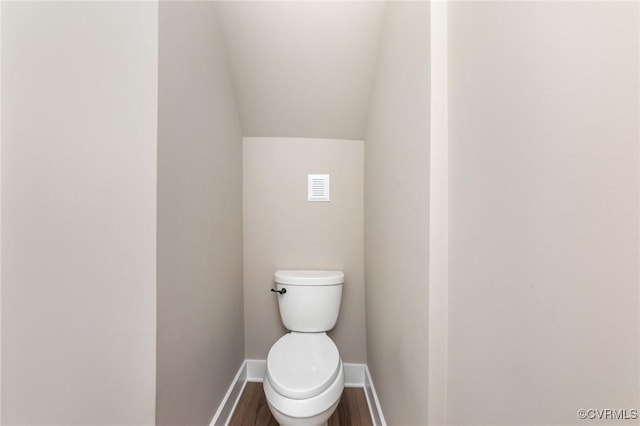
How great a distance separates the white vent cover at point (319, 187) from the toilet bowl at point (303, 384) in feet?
2.76

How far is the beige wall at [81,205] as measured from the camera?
0.73 metres

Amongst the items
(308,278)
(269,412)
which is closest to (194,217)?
(308,278)

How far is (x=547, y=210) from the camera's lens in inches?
17.3

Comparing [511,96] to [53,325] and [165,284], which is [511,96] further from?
[53,325]

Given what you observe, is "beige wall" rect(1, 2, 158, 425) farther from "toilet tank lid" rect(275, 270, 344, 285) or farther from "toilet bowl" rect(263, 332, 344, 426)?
"toilet tank lid" rect(275, 270, 344, 285)

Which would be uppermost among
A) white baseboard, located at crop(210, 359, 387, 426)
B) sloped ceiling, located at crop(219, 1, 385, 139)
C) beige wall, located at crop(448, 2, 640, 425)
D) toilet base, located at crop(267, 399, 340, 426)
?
sloped ceiling, located at crop(219, 1, 385, 139)

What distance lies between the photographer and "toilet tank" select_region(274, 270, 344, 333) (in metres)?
1.44

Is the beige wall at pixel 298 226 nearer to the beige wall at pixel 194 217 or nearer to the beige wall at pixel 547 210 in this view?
the beige wall at pixel 194 217

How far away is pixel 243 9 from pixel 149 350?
4.44 ft

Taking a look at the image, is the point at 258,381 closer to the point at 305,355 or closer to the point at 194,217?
the point at 305,355

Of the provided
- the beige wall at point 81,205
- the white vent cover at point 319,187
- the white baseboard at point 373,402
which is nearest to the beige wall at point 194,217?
the beige wall at point 81,205

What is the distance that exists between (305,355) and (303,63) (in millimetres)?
1417

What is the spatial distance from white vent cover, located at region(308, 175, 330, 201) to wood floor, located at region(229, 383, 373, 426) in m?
1.17

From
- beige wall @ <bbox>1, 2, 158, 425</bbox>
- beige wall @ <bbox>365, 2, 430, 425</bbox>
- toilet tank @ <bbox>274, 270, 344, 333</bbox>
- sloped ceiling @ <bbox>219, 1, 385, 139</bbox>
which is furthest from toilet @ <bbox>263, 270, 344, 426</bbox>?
sloped ceiling @ <bbox>219, 1, 385, 139</bbox>
